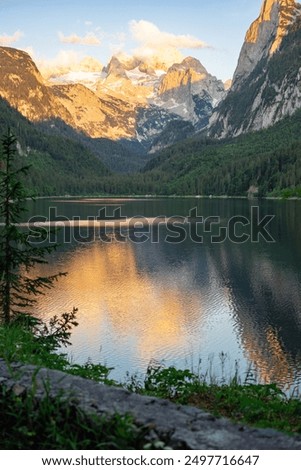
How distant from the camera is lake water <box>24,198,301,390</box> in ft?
119

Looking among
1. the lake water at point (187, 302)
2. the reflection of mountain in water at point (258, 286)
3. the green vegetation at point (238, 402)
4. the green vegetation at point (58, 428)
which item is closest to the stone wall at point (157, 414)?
the green vegetation at point (58, 428)

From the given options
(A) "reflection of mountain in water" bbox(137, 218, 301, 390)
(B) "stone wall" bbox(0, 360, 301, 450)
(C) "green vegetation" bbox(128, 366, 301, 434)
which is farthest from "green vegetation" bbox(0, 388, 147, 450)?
(A) "reflection of mountain in water" bbox(137, 218, 301, 390)

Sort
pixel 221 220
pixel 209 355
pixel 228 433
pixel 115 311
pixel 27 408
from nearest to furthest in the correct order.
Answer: pixel 228 433, pixel 27 408, pixel 209 355, pixel 115 311, pixel 221 220

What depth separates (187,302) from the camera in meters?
54.5

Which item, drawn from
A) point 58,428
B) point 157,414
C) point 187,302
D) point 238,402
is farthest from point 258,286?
point 58,428

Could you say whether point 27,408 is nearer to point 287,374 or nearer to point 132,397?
point 132,397

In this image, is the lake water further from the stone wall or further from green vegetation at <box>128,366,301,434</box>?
the stone wall

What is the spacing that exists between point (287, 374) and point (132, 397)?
73.7 ft

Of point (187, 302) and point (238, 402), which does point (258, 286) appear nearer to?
point (187, 302)

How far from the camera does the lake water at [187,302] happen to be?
3631cm

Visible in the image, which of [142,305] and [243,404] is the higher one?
[243,404]

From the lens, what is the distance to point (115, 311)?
5028 cm

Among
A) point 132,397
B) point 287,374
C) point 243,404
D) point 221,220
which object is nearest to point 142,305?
point 287,374
